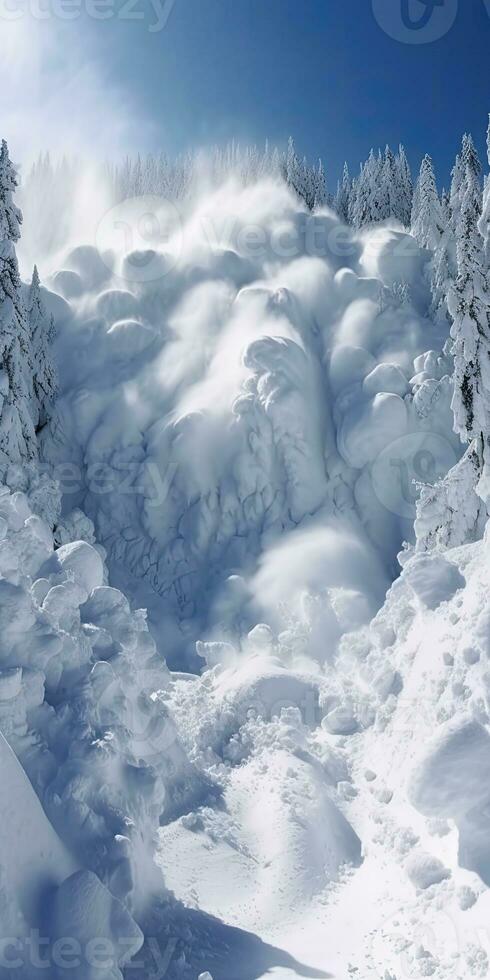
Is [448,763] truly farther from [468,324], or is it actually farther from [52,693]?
[468,324]

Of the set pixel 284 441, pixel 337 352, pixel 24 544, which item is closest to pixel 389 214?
pixel 337 352

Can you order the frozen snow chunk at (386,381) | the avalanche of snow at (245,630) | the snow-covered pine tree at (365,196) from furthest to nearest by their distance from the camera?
the snow-covered pine tree at (365,196) < the frozen snow chunk at (386,381) < the avalanche of snow at (245,630)

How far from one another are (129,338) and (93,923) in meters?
24.3

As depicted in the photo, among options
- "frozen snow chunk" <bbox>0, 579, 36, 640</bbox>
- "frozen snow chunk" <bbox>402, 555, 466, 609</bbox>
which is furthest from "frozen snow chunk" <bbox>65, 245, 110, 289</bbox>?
"frozen snow chunk" <bbox>0, 579, 36, 640</bbox>

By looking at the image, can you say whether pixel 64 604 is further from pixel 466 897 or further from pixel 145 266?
pixel 145 266

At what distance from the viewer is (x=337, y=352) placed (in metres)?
27.6

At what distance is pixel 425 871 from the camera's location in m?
8.59

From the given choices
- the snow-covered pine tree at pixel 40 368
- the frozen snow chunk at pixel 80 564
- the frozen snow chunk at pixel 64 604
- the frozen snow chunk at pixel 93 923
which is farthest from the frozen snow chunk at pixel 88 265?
the frozen snow chunk at pixel 93 923

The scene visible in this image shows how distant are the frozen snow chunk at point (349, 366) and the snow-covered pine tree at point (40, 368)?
10.4 metres

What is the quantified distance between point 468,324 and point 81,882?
1285 cm

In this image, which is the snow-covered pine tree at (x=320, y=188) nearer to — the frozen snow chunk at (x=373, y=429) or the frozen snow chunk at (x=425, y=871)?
the frozen snow chunk at (x=373, y=429)

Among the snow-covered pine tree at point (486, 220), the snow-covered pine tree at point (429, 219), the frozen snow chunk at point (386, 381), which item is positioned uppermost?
the snow-covered pine tree at point (429, 219)

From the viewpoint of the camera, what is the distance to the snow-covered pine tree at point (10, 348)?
20812mm

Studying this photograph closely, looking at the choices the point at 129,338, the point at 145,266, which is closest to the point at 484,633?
the point at 129,338
